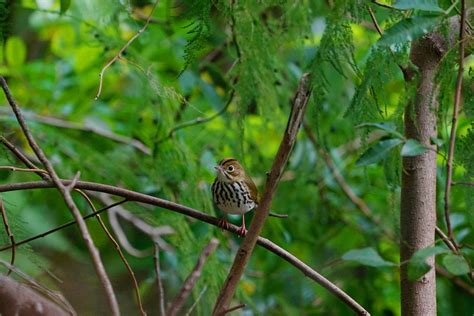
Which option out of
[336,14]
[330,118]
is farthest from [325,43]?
[330,118]

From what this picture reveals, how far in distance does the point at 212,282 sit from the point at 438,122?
119 cm

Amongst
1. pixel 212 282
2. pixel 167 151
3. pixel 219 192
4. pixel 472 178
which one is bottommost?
pixel 472 178

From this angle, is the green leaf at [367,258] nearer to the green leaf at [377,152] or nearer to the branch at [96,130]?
the green leaf at [377,152]

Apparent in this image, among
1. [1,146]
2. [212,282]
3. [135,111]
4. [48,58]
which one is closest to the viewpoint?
[1,146]

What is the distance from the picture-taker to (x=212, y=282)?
8.95 feet

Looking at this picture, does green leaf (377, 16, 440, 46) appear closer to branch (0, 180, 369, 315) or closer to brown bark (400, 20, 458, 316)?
brown bark (400, 20, 458, 316)

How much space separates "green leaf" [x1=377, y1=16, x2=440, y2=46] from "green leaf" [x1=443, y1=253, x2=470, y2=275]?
0.39 metres

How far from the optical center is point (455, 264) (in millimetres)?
1385

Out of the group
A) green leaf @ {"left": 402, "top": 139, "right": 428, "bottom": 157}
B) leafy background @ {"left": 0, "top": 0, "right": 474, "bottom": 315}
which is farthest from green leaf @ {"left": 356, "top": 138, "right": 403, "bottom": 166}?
leafy background @ {"left": 0, "top": 0, "right": 474, "bottom": 315}

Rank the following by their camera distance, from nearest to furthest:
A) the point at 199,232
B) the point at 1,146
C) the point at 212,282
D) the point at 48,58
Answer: the point at 1,146
the point at 212,282
the point at 199,232
the point at 48,58

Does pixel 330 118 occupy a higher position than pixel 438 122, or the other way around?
pixel 330 118

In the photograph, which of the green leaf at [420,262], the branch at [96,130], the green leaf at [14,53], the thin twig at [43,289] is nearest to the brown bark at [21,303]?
the thin twig at [43,289]

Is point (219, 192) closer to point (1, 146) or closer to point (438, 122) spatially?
point (1, 146)

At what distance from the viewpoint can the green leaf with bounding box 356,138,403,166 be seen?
146 cm
